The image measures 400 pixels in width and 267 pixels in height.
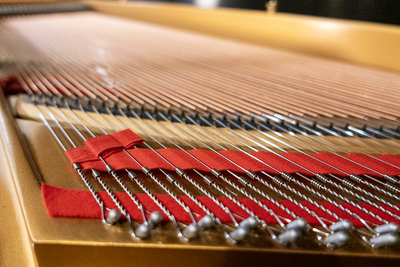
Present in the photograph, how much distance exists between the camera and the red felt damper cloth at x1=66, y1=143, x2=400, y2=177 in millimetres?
991

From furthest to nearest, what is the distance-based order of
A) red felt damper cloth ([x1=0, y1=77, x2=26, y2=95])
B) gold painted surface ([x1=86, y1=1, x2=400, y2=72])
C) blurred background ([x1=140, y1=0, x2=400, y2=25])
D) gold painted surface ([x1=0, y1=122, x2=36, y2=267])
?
blurred background ([x1=140, y1=0, x2=400, y2=25]) < gold painted surface ([x1=86, y1=1, x2=400, y2=72]) < red felt damper cloth ([x1=0, y1=77, x2=26, y2=95]) < gold painted surface ([x1=0, y1=122, x2=36, y2=267])

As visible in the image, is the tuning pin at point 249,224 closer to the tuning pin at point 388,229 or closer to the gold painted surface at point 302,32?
the tuning pin at point 388,229

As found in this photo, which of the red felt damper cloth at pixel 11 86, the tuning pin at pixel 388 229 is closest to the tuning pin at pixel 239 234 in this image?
the tuning pin at pixel 388 229

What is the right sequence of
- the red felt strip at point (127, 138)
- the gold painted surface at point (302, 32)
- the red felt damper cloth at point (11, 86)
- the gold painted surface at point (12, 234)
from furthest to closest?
1. the gold painted surface at point (302, 32)
2. the red felt damper cloth at point (11, 86)
3. the red felt strip at point (127, 138)
4. the gold painted surface at point (12, 234)

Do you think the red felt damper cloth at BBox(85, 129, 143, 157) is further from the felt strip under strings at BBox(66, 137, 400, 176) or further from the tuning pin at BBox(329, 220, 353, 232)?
the tuning pin at BBox(329, 220, 353, 232)

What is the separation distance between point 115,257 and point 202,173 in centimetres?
38

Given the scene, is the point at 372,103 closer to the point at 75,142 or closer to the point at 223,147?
the point at 223,147

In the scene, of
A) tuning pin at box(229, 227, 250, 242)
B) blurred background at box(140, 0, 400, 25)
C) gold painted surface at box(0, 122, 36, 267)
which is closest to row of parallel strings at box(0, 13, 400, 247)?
tuning pin at box(229, 227, 250, 242)

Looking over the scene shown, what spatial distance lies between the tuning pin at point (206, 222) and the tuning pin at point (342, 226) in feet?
0.92

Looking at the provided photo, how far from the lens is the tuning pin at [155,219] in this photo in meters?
0.74

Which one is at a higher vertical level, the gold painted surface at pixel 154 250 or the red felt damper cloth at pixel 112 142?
the red felt damper cloth at pixel 112 142

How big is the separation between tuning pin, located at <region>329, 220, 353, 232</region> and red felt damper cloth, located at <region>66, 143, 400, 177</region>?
0.27 meters

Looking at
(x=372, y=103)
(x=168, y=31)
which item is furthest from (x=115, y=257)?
(x=168, y=31)

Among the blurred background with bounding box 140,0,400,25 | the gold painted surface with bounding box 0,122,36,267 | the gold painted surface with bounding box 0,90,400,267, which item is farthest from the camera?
the blurred background with bounding box 140,0,400,25
